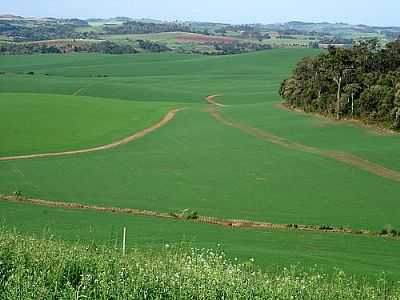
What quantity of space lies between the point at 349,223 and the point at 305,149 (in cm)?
2127

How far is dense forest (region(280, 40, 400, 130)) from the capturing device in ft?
200

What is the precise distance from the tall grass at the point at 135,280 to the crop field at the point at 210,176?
6.52 meters

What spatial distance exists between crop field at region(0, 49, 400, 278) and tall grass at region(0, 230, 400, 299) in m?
6.52

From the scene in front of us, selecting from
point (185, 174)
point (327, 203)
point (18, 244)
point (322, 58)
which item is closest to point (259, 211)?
point (327, 203)

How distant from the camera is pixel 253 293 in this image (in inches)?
493

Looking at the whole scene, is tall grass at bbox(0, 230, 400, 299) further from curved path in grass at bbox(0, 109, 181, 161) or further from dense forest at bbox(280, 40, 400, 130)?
dense forest at bbox(280, 40, 400, 130)

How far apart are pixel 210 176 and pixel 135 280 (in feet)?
91.5

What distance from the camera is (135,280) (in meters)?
12.8

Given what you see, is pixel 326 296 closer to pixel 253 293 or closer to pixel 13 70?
pixel 253 293

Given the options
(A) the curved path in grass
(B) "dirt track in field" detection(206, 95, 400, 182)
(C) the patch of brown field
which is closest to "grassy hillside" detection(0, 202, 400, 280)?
(B) "dirt track in field" detection(206, 95, 400, 182)

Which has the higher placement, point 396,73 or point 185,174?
point 396,73

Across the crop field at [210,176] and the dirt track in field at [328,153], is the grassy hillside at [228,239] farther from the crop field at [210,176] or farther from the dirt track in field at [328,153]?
the dirt track in field at [328,153]

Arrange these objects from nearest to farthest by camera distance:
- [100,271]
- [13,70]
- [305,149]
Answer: [100,271] < [305,149] < [13,70]

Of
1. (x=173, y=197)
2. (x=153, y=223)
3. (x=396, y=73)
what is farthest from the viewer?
(x=396, y=73)
